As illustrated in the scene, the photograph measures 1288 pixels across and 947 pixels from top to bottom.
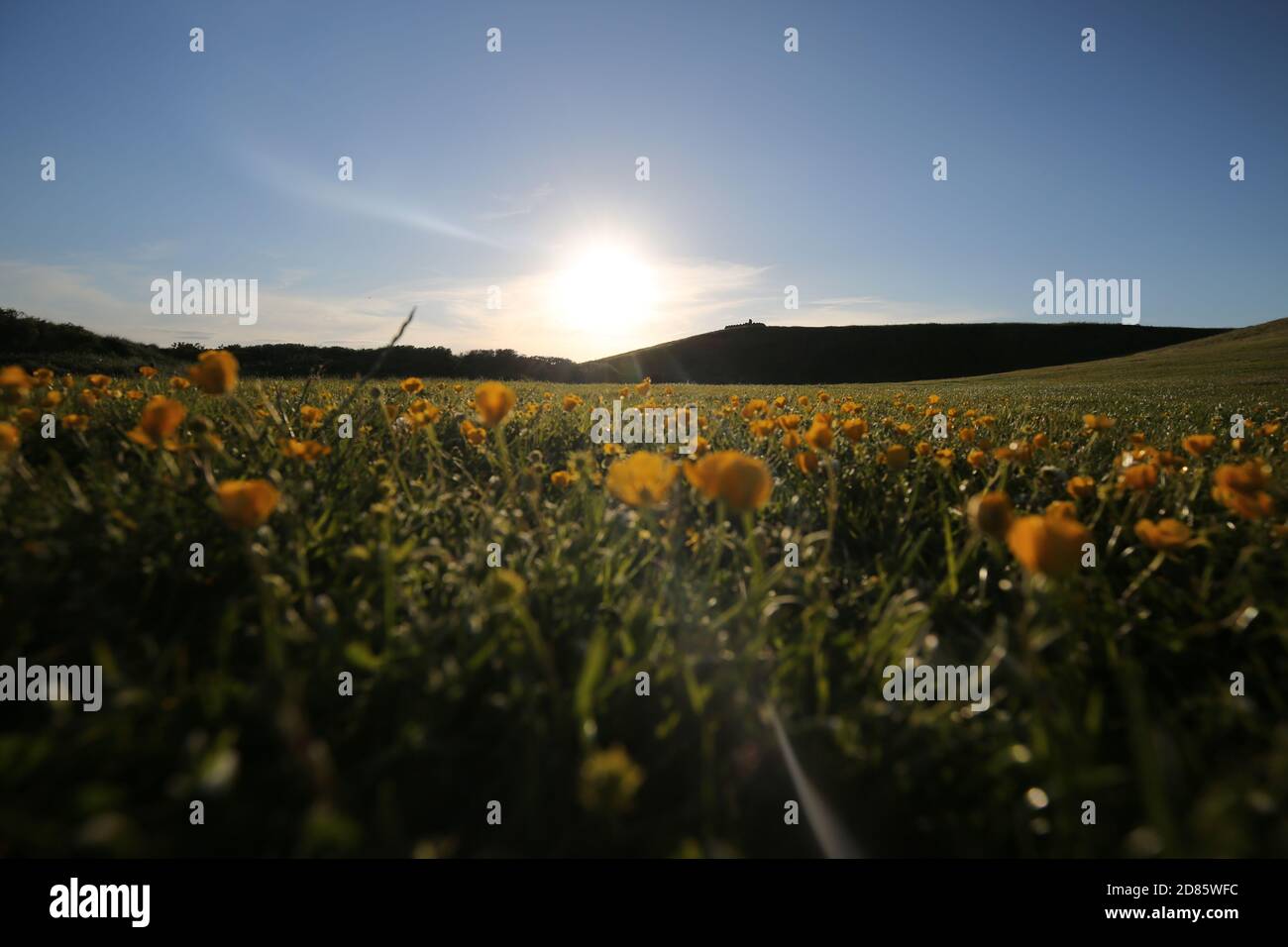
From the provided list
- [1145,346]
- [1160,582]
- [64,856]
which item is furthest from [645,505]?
[1145,346]

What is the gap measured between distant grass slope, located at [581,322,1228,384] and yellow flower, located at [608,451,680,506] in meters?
59.1

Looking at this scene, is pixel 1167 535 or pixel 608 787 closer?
pixel 608 787

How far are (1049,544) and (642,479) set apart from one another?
0.95m

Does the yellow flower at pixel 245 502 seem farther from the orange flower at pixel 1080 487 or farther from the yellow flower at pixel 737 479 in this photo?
the orange flower at pixel 1080 487

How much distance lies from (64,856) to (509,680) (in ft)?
2.41

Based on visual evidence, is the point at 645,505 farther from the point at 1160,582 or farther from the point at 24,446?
the point at 24,446

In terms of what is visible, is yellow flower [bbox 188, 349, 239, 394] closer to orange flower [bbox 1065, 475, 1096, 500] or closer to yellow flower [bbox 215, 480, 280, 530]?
yellow flower [bbox 215, 480, 280, 530]

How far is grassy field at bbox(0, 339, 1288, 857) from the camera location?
102cm

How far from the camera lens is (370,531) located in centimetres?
206

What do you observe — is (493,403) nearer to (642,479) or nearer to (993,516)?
(642,479)

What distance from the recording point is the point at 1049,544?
1.27 metres

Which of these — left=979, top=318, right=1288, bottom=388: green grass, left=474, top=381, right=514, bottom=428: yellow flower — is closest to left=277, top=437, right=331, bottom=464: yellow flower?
left=474, top=381, right=514, bottom=428: yellow flower

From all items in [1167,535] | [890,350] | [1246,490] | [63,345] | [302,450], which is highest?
[890,350]

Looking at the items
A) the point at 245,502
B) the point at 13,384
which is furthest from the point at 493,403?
the point at 13,384
